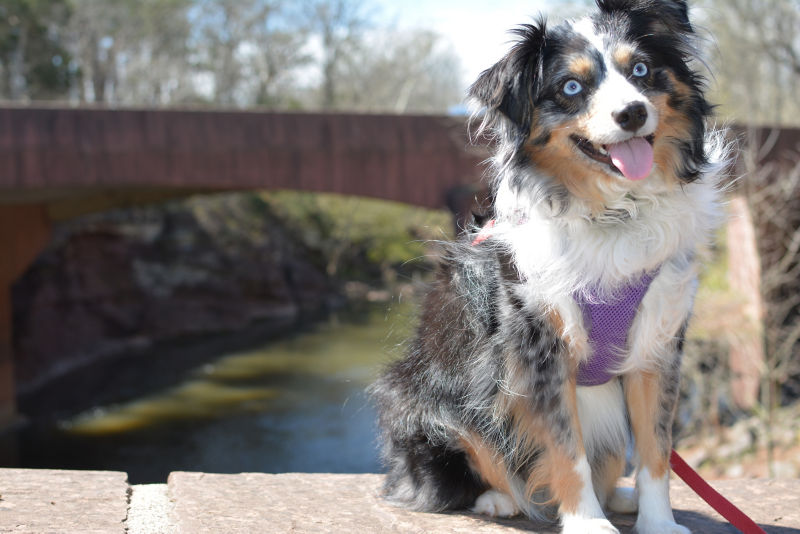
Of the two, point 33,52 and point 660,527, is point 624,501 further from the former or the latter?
point 33,52

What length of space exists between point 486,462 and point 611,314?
714 mm

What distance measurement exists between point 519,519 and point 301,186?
393 inches

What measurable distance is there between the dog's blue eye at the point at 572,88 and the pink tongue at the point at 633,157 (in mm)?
213

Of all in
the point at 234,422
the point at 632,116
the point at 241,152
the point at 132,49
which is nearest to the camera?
the point at 632,116

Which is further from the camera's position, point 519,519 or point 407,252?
point 407,252

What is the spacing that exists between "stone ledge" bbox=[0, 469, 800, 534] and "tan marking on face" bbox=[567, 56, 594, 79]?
1.55 m

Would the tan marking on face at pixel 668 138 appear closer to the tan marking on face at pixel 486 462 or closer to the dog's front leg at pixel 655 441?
the dog's front leg at pixel 655 441

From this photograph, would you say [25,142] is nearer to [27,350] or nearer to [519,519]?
[27,350]

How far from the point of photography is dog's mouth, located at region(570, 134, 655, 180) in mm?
2438

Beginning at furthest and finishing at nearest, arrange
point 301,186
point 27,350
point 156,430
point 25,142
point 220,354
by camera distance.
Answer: point 220,354
point 27,350
point 156,430
point 301,186
point 25,142

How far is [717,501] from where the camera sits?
2.65m

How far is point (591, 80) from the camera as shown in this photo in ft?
8.21

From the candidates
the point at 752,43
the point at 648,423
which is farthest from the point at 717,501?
the point at 752,43

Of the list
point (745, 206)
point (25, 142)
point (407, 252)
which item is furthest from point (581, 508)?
point (407, 252)
